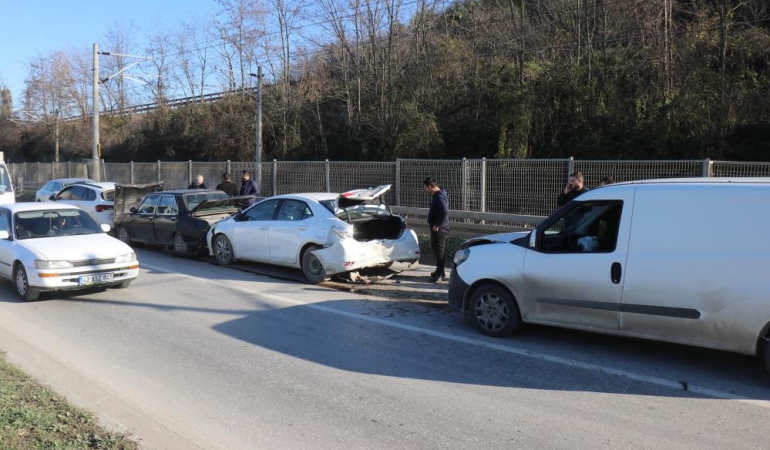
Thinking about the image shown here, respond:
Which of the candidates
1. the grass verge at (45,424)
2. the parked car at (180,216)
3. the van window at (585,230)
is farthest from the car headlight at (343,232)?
the grass verge at (45,424)

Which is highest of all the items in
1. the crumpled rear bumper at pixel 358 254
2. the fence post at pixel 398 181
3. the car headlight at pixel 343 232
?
the fence post at pixel 398 181

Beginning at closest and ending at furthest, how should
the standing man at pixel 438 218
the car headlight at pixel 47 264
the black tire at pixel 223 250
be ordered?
the car headlight at pixel 47 264 < the standing man at pixel 438 218 < the black tire at pixel 223 250

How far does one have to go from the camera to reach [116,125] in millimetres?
47156

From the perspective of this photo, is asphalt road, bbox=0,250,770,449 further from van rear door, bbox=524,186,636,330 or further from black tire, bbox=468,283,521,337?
van rear door, bbox=524,186,636,330

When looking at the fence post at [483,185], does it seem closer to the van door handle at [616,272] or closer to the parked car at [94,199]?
the van door handle at [616,272]

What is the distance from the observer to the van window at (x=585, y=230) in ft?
21.0

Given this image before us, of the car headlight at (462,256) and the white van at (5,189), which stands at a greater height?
the white van at (5,189)

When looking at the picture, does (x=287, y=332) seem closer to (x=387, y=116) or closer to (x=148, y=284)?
(x=148, y=284)

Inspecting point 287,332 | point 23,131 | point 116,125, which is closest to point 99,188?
point 287,332

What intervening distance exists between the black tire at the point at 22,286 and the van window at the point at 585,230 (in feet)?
24.0

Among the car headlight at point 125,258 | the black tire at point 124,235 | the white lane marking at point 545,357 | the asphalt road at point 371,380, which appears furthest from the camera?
the black tire at point 124,235

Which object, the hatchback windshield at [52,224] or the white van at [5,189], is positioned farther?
the white van at [5,189]

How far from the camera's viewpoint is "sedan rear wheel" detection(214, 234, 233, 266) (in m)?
12.4

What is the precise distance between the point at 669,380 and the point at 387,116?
20.4m
